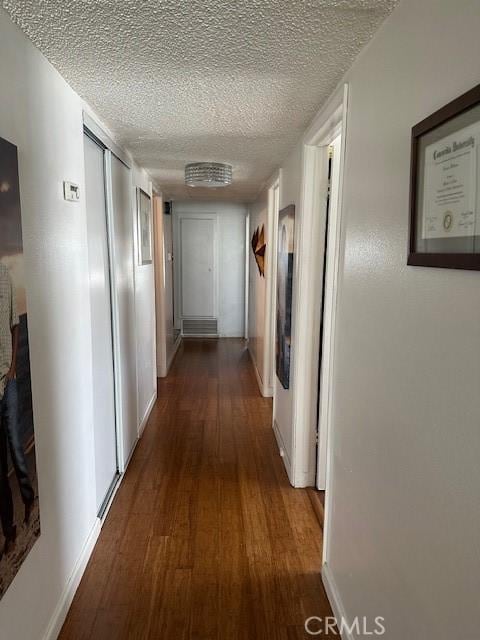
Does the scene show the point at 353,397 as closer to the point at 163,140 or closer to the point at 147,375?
the point at 163,140

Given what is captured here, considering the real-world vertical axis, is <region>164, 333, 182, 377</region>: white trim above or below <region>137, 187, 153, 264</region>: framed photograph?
below

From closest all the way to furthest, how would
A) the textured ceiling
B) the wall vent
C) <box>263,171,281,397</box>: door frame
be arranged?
1. the textured ceiling
2. <box>263,171,281,397</box>: door frame
3. the wall vent

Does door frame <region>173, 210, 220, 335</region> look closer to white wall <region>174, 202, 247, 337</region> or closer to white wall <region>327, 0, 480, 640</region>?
white wall <region>174, 202, 247, 337</region>

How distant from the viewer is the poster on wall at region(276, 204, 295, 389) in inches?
110

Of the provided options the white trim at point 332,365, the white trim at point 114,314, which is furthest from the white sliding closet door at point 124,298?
the white trim at point 332,365

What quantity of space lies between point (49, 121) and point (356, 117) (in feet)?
3.67

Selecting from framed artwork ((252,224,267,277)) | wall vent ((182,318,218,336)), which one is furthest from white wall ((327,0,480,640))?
wall vent ((182,318,218,336))

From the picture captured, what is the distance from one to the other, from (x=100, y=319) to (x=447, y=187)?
1.90 meters

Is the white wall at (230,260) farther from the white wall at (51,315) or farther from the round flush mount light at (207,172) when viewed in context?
the white wall at (51,315)

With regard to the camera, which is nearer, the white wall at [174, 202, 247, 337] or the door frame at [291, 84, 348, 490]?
the door frame at [291, 84, 348, 490]

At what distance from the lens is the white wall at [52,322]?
4.34ft

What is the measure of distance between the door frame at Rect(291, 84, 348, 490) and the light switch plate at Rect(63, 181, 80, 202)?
1.22 m

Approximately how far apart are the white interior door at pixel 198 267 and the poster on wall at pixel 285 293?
3889 mm

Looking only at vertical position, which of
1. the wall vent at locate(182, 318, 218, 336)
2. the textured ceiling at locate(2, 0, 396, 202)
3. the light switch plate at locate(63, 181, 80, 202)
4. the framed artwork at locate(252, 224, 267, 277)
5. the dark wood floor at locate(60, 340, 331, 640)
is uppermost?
the textured ceiling at locate(2, 0, 396, 202)
